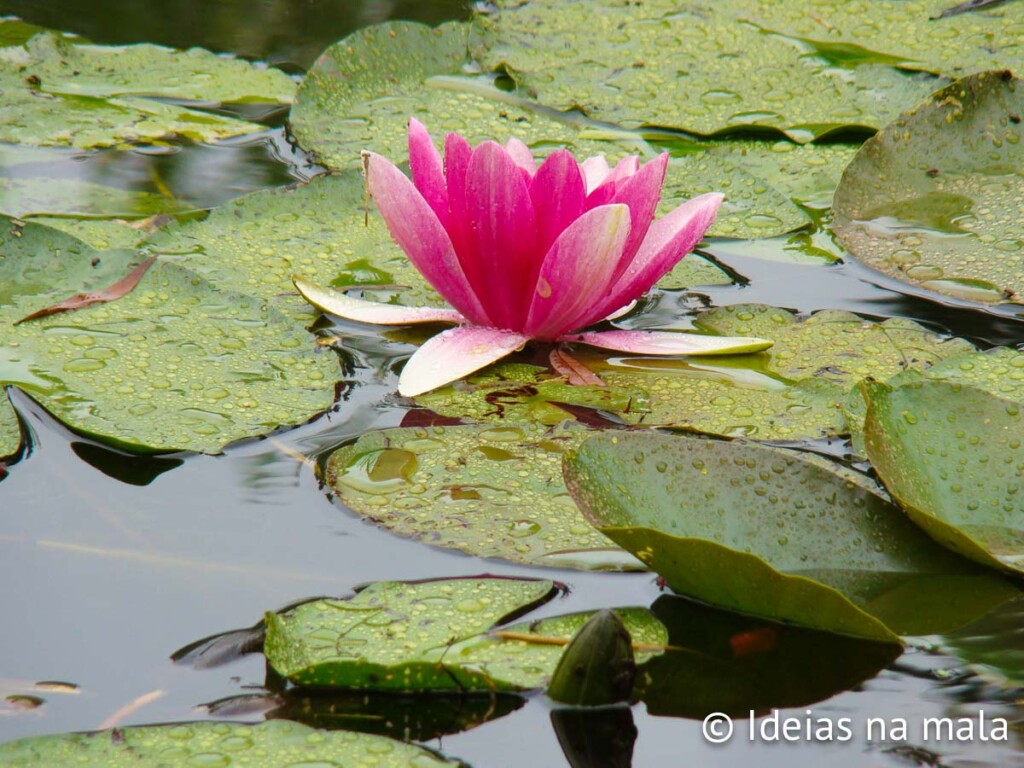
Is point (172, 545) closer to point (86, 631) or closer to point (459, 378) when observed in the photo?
point (86, 631)

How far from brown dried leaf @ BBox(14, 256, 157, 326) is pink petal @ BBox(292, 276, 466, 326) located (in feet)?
0.79

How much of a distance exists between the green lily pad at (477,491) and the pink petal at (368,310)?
321 millimetres

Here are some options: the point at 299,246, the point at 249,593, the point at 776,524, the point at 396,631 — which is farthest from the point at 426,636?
the point at 299,246

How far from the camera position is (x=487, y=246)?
1.58m

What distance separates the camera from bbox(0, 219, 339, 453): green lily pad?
142 centimetres

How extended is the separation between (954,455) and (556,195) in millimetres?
650

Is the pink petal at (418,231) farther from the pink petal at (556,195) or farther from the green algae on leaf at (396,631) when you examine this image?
the green algae on leaf at (396,631)

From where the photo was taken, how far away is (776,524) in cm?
119

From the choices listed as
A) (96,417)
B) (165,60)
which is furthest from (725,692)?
(165,60)

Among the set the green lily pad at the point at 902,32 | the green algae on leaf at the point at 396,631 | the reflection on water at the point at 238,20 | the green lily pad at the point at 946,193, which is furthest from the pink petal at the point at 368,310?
the green lily pad at the point at 902,32

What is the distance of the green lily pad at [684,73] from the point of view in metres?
2.40

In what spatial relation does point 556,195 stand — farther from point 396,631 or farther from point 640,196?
point 396,631

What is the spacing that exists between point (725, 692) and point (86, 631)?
0.64 meters

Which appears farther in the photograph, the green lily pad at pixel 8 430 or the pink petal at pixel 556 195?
the pink petal at pixel 556 195
